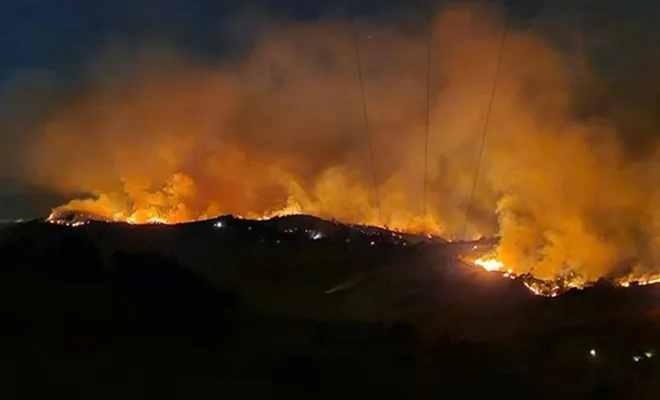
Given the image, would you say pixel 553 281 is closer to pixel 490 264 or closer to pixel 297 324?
pixel 490 264

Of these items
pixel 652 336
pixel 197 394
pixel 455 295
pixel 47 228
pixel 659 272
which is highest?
pixel 47 228

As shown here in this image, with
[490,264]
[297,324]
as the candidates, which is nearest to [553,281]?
[490,264]

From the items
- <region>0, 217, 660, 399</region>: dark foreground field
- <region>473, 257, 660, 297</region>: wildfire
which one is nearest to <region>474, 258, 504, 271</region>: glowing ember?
<region>473, 257, 660, 297</region>: wildfire

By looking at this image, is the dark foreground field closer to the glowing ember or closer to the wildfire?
the wildfire

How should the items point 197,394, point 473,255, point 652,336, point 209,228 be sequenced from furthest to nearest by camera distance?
point 209,228 → point 473,255 → point 652,336 → point 197,394

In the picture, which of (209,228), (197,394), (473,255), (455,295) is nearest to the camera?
(197,394)

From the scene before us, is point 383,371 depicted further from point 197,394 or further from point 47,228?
point 47,228

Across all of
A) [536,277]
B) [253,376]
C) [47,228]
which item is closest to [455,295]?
[536,277]

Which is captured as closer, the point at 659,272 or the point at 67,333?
the point at 67,333

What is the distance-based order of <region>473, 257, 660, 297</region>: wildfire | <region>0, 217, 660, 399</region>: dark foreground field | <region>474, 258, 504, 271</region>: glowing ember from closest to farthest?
<region>0, 217, 660, 399</region>: dark foreground field, <region>473, 257, 660, 297</region>: wildfire, <region>474, 258, 504, 271</region>: glowing ember
